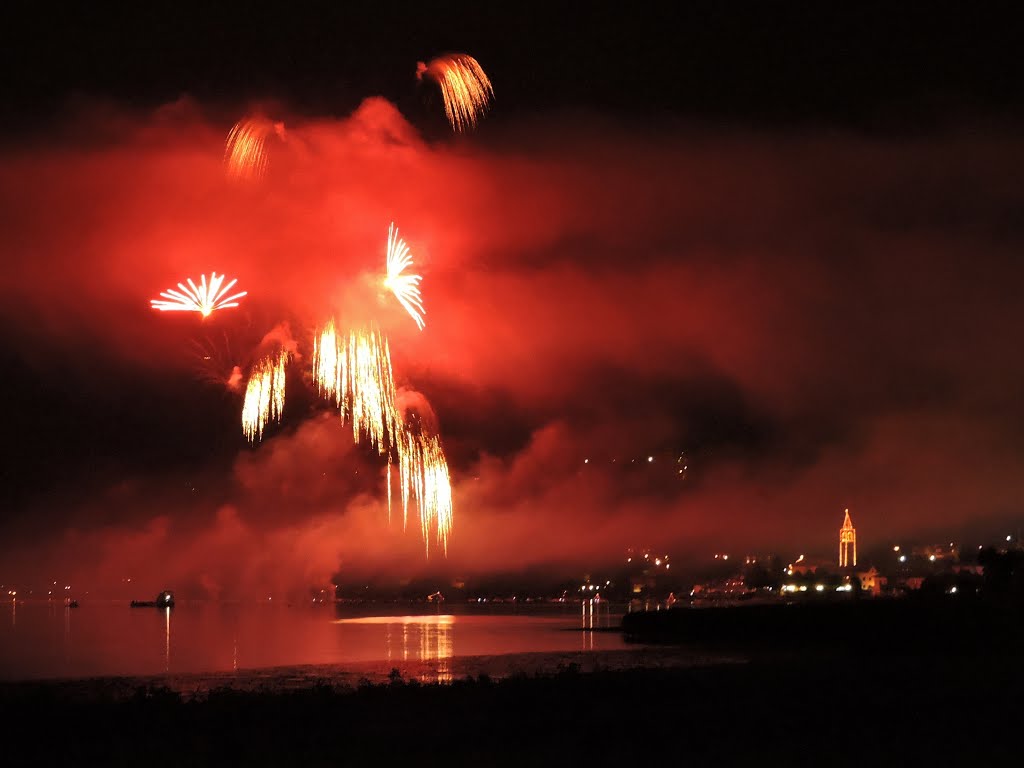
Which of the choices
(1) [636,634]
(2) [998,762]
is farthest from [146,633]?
(2) [998,762]

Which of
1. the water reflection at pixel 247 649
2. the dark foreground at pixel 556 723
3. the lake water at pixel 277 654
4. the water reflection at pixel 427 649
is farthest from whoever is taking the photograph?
the water reflection at pixel 247 649

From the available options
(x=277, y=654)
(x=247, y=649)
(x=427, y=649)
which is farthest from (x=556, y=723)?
(x=247, y=649)

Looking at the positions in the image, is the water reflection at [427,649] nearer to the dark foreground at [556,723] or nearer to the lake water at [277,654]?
the lake water at [277,654]

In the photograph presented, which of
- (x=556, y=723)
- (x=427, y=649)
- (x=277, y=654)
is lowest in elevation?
(x=427, y=649)

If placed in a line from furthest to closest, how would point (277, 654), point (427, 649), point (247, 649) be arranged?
point (247, 649)
point (427, 649)
point (277, 654)

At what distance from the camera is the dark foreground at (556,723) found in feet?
57.7

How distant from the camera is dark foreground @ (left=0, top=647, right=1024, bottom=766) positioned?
57.7 ft

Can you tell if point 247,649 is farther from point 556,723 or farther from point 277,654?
point 556,723

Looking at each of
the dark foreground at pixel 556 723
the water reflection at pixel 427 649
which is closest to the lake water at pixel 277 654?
the water reflection at pixel 427 649

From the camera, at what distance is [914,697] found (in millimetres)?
24750

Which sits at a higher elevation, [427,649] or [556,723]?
[556,723]

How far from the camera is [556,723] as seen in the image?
69.9 feet

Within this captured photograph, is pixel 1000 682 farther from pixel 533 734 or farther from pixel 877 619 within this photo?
pixel 877 619

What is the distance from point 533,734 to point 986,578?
7370 centimetres
